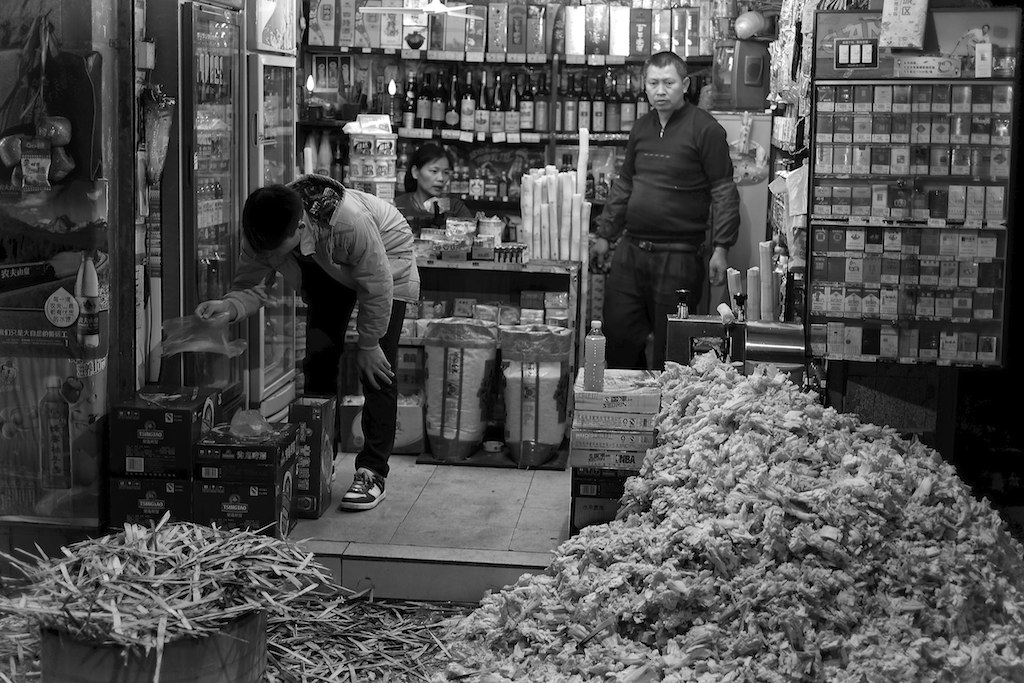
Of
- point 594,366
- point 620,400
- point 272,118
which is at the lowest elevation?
point 620,400

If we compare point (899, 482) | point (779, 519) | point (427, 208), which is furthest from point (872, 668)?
point (427, 208)

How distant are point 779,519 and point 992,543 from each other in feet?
2.56

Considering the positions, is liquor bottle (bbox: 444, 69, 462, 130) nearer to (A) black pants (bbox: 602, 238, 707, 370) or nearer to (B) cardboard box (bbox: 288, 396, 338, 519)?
(A) black pants (bbox: 602, 238, 707, 370)

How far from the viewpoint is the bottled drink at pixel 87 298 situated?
5.26m

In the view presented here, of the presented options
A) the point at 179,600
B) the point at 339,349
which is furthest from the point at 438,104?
the point at 179,600

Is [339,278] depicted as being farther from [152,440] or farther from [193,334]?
[152,440]

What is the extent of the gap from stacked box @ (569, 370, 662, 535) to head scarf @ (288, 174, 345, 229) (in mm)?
1335

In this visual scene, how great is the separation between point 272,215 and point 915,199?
286cm

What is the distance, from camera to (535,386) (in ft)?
22.9

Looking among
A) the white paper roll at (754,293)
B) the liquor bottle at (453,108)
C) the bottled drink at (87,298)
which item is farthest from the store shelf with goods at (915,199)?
the liquor bottle at (453,108)

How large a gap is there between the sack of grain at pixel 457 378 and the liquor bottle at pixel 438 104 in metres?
2.57

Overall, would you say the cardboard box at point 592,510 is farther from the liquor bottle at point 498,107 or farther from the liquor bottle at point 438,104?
the liquor bottle at point 438,104

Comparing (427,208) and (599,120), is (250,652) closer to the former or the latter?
(427,208)

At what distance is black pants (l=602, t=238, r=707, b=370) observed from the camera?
27.0 feet
